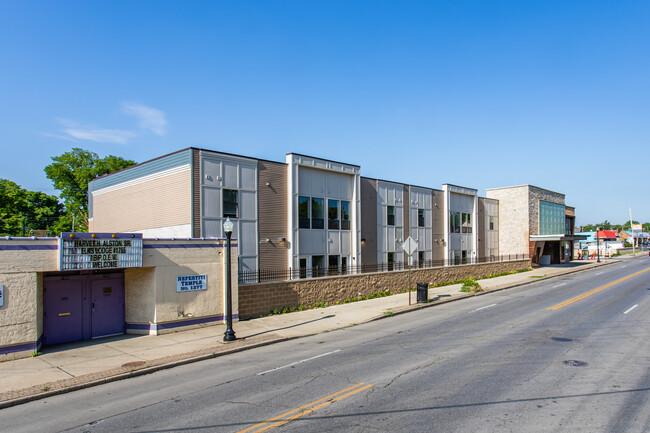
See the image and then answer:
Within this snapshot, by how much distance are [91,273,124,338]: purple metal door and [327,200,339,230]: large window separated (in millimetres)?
13312

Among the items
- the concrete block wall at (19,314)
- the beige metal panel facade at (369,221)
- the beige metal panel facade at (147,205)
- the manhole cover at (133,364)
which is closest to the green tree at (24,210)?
the beige metal panel facade at (147,205)

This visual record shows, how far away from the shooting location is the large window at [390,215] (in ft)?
103

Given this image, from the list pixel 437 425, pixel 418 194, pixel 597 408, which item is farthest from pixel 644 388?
pixel 418 194

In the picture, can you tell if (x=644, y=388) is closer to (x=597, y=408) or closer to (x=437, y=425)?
(x=597, y=408)

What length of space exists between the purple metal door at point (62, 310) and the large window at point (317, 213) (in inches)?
529

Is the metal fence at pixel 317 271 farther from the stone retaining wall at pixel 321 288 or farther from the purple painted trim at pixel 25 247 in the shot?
the purple painted trim at pixel 25 247

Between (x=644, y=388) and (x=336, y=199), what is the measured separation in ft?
64.8

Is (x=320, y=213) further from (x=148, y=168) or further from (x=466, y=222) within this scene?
(x=466, y=222)

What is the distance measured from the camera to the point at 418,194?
3453cm

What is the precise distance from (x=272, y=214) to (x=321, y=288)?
15.8ft

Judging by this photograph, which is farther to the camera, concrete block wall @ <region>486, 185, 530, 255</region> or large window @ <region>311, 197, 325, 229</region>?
concrete block wall @ <region>486, 185, 530, 255</region>

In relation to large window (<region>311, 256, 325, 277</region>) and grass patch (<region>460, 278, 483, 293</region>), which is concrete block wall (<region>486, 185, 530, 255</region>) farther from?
large window (<region>311, 256, 325, 277</region>)

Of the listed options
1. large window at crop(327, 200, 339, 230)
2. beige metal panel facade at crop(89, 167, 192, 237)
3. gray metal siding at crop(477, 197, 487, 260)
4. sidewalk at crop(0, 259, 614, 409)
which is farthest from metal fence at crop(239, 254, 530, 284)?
beige metal panel facade at crop(89, 167, 192, 237)

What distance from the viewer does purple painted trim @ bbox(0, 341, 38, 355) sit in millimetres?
12328
